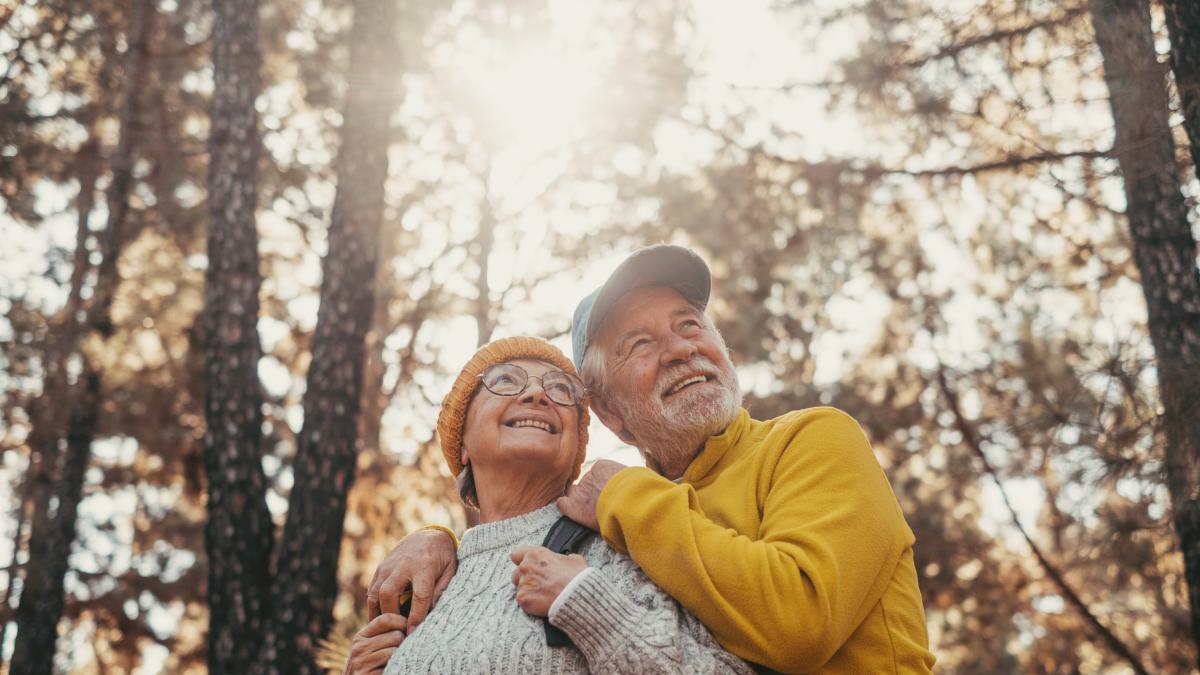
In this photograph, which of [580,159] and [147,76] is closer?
[147,76]

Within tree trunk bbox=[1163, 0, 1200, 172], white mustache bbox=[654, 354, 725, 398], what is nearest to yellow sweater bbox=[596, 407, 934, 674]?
white mustache bbox=[654, 354, 725, 398]

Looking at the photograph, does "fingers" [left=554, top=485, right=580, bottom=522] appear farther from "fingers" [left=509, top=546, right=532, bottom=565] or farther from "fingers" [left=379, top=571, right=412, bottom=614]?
"fingers" [left=379, top=571, right=412, bottom=614]

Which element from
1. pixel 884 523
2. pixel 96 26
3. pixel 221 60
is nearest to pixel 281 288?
pixel 96 26

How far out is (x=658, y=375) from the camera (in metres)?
2.72

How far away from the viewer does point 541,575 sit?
216 cm

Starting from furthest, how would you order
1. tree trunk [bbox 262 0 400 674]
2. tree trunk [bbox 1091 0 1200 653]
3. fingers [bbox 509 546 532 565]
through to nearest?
tree trunk [bbox 262 0 400 674], tree trunk [bbox 1091 0 1200 653], fingers [bbox 509 546 532 565]

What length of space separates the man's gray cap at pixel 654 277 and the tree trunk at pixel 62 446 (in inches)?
342

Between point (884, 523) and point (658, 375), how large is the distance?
0.82 metres

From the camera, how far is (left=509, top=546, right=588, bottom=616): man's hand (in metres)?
2.12

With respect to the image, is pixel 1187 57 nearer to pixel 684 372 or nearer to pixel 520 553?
pixel 684 372

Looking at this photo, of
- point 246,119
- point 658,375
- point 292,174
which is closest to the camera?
point 658,375

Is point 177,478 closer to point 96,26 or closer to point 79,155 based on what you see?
point 79,155

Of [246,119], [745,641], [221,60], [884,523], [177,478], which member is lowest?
Result: [177,478]

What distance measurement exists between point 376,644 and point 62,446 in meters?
9.62
